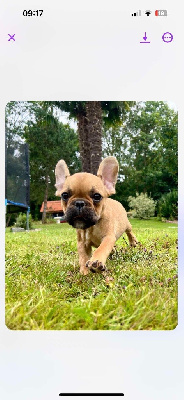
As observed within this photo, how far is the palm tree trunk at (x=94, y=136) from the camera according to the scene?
1723mm

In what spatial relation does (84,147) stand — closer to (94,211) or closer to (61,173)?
(61,173)

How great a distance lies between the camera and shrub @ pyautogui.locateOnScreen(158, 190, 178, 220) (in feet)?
5.36

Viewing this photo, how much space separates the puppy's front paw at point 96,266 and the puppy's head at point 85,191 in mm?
211

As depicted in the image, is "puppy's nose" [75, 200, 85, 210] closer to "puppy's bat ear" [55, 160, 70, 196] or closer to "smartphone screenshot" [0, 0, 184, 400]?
"smartphone screenshot" [0, 0, 184, 400]

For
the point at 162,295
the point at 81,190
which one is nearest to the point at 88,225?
the point at 81,190

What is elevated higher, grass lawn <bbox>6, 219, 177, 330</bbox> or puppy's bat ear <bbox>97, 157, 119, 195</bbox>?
puppy's bat ear <bbox>97, 157, 119, 195</bbox>

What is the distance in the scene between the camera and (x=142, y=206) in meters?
1.81

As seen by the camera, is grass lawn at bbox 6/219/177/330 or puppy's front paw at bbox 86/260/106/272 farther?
puppy's front paw at bbox 86/260/106/272
